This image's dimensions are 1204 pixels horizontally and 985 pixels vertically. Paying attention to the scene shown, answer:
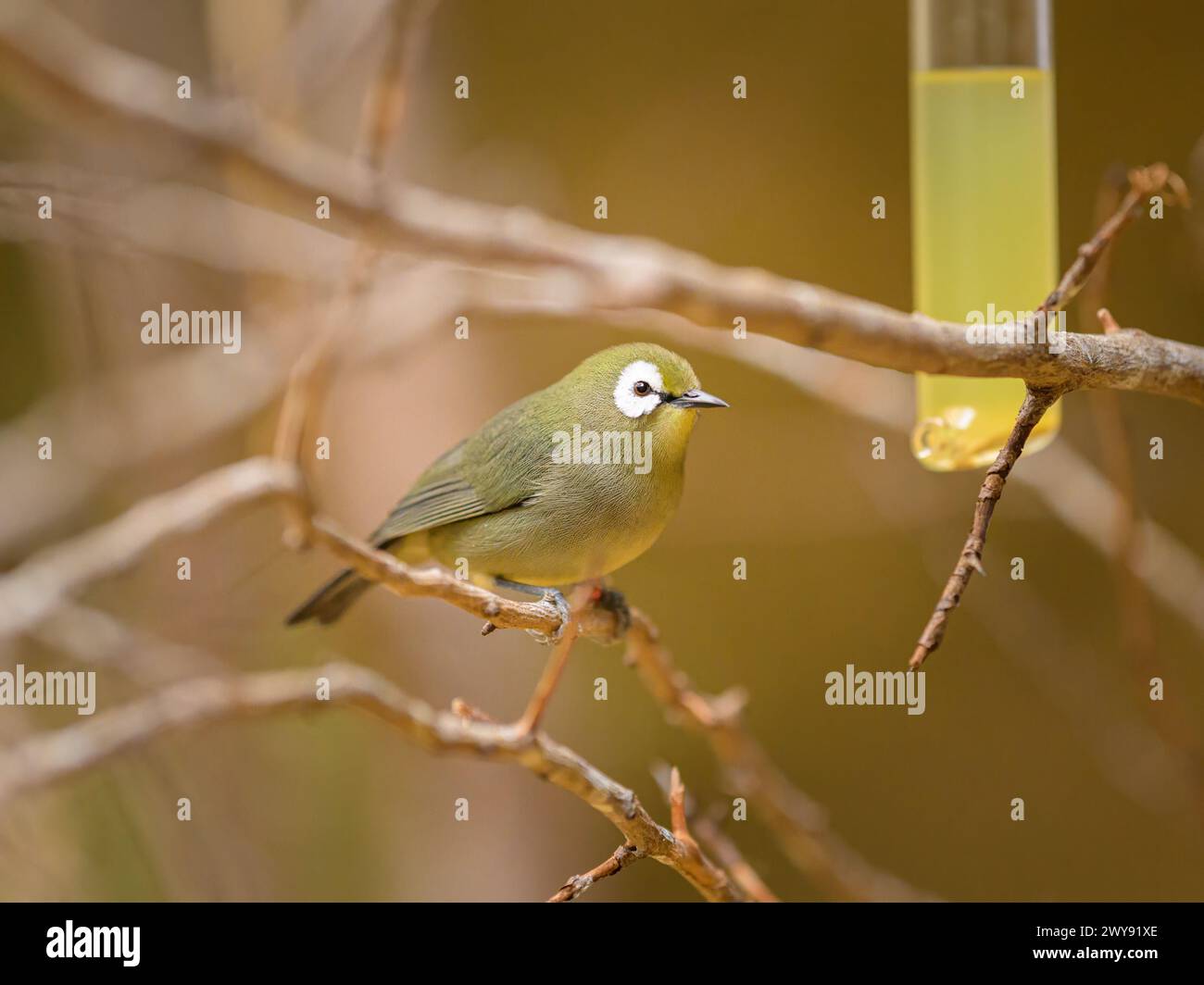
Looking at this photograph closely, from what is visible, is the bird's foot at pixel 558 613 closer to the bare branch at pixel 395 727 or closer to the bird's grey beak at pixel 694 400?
the bare branch at pixel 395 727

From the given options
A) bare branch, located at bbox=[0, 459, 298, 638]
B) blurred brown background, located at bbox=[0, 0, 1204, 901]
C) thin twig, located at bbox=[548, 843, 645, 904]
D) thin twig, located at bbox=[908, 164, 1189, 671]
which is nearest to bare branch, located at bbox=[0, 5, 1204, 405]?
thin twig, located at bbox=[908, 164, 1189, 671]

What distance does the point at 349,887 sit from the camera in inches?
136

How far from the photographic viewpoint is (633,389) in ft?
5.39

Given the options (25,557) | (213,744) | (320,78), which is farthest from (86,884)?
(320,78)

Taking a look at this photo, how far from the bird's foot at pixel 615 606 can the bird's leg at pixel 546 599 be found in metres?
0.07

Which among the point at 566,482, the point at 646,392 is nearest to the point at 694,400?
the point at 646,392

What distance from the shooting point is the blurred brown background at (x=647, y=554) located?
3045 mm

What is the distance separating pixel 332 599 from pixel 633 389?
73cm

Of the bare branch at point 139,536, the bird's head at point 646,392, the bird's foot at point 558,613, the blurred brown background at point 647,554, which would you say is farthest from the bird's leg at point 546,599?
the blurred brown background at point 647,554

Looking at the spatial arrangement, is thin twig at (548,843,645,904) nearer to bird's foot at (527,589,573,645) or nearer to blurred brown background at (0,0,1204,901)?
bird's foot at (527,589,573,645)

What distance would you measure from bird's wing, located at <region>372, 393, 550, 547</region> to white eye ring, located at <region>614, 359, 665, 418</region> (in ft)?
Result: 0.55

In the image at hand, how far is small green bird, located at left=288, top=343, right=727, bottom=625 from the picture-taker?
1.62 meters

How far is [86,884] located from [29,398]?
1730 millimetres
